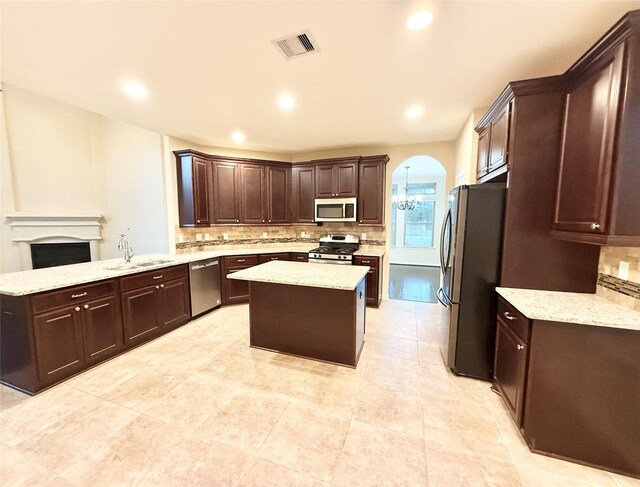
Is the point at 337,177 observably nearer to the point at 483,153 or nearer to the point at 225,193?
the point at 225,193

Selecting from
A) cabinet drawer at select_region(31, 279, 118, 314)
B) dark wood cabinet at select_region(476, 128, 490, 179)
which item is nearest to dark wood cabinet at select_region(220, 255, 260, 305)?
cabinet drawer at select_region(31, 279, 118, 314)

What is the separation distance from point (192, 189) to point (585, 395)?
4.70 metres

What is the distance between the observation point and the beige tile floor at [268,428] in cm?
147

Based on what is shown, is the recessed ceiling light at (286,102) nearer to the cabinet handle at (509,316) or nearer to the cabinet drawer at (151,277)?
the cabinet drawer at (151,277)

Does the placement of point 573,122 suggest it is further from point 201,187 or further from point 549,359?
point 201,187

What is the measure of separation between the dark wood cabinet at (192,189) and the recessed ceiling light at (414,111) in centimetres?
316

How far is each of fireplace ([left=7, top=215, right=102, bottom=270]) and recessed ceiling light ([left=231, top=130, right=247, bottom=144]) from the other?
3408 millimetres

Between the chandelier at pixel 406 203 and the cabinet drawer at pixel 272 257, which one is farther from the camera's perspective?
the chandelier at pixel 406 203

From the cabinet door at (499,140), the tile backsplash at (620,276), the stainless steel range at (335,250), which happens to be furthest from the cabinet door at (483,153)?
the stainless steel range at (335,250)

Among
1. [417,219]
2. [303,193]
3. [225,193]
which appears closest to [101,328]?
[225,193]

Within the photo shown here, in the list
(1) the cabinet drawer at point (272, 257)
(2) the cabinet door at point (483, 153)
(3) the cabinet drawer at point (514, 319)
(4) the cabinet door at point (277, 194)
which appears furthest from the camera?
(4) the cabinet door at point (277, 194)

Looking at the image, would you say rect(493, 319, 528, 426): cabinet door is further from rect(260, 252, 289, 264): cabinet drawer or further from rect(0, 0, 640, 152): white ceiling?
rect(260, 252, 289, 264): cabinet drawer

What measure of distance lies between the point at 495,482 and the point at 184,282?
12.1ft

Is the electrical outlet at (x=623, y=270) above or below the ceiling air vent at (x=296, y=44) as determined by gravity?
below
